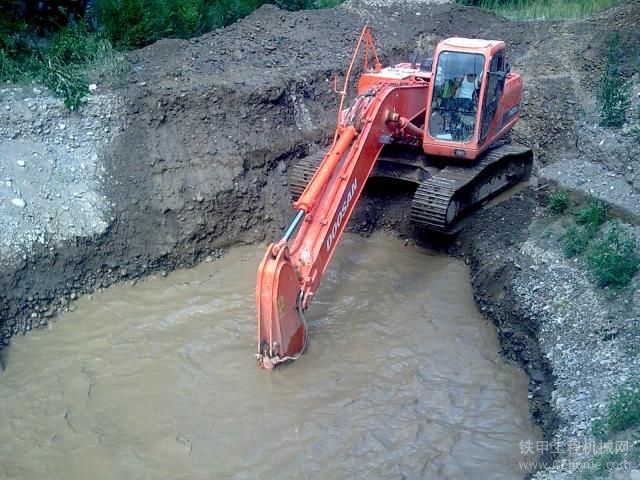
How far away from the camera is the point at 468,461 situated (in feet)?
19.9

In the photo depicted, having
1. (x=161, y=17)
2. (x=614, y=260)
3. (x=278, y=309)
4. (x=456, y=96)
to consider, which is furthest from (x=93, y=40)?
(x=614, y=260)

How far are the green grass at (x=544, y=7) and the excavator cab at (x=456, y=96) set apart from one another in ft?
25.8

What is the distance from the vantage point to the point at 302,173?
917 cm

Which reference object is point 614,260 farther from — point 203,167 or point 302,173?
point 203,167

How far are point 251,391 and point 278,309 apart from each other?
1005mm

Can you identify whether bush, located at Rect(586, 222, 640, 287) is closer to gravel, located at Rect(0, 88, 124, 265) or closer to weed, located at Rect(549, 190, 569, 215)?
weed, located at Rect(549, 190, 569, 215)

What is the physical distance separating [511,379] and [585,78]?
287 inches

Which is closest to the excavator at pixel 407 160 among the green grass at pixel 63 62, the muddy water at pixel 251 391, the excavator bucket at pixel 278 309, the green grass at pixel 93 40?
the excavator bucket at pixel 278 309

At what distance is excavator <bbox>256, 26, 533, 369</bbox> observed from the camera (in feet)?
21.4

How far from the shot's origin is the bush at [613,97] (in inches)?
421

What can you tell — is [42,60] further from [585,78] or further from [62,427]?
[585,78]

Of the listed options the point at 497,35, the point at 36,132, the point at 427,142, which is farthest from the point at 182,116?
the point at 497,35

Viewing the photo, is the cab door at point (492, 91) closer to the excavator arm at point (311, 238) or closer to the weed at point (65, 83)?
the excavator arm at point (311, 238)

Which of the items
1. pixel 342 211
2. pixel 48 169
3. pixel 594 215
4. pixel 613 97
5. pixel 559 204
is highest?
pixel 342 211
